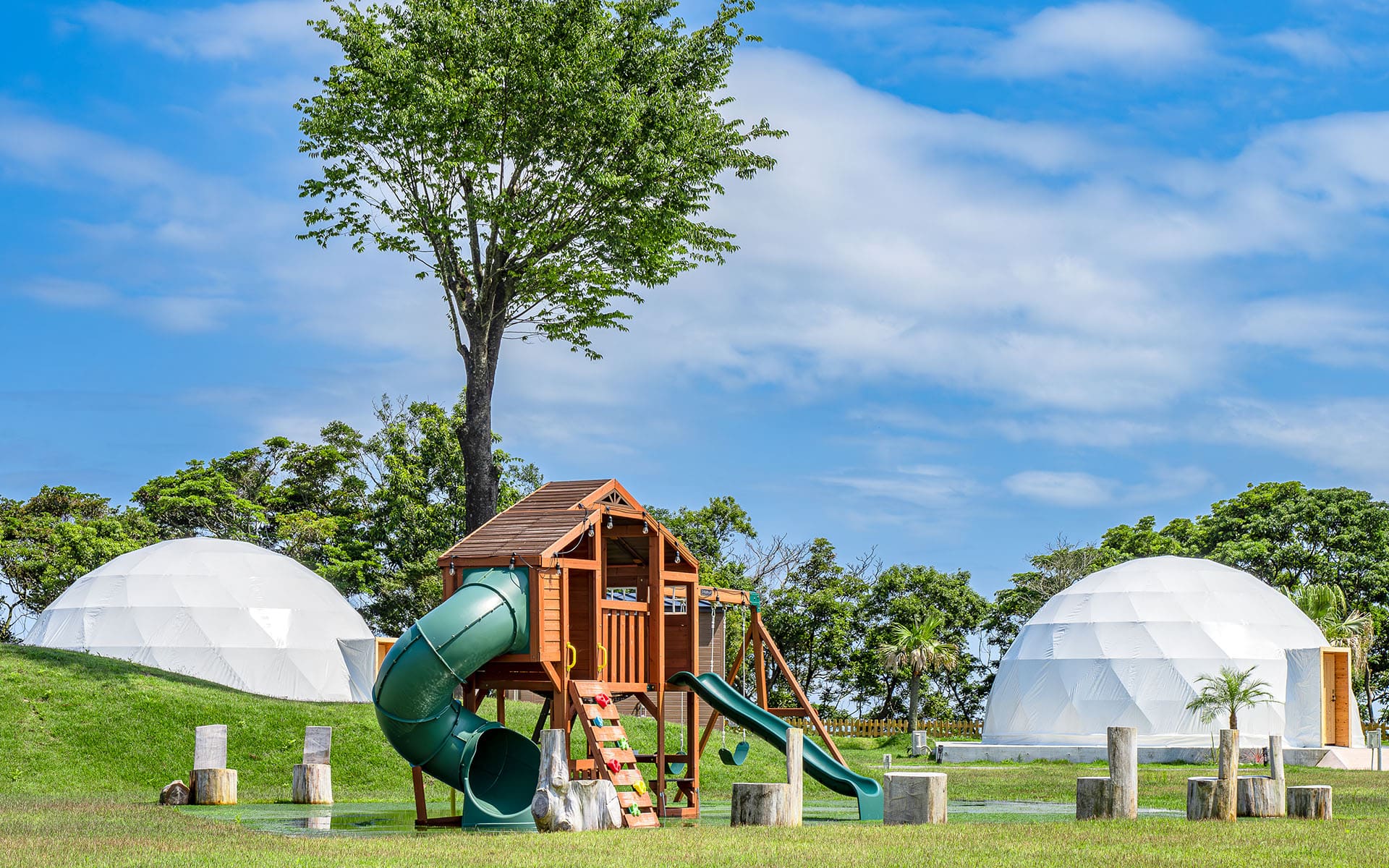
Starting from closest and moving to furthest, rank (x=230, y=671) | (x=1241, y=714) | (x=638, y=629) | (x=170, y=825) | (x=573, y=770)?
(x=170, y=825)
(x=573, y=770)
(x=638, y=629)
(x=230, y=671)
(x=1241, y=714)

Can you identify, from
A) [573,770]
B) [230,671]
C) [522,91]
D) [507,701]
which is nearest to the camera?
[573,770]

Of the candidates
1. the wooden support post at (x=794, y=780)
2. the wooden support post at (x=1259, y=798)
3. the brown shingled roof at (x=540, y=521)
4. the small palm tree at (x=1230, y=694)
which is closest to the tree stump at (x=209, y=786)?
the brown shingled roof at (x=540, y=521)

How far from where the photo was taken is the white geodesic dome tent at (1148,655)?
40.6 m

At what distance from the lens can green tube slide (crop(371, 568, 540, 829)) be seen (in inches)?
596

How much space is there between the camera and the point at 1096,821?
1366 centimetres

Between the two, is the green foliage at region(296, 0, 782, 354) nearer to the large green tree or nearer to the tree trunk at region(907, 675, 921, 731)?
the large green tree

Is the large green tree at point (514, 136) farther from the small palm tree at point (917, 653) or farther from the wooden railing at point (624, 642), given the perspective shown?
the small palm tree at point (917, 653)

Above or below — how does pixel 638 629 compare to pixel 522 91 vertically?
below

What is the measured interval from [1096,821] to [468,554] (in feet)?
25.6

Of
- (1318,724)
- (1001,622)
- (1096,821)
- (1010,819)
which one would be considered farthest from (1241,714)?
(1096,821)

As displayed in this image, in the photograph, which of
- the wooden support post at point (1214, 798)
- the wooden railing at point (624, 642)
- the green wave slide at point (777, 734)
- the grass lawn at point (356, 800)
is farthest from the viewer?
the green wave slide at point (777, 734)

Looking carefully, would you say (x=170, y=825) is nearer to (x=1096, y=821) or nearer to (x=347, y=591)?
(x=1096, y=821)

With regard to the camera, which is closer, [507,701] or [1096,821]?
[1096,821]

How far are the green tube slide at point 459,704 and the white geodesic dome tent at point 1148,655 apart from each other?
1091 inches
